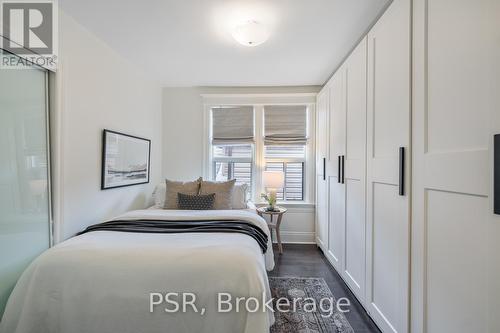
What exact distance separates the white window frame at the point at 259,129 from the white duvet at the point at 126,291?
7.55ft

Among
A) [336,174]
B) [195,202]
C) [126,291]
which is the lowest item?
[126,291]

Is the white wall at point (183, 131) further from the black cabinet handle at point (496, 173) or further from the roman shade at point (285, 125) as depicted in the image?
the black cabinet handle at point (496, 173)

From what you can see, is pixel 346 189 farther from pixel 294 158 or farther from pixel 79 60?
pixel 79 60

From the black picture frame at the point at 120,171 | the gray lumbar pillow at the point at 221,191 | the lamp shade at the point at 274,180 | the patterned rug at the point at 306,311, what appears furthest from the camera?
the lamp shade at the point at 274,180

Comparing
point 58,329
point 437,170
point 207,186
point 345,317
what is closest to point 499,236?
point 437,170

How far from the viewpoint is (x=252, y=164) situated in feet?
12.3

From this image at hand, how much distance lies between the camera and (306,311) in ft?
6.45

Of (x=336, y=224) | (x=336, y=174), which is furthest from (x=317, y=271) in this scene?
(x=336, y=174)

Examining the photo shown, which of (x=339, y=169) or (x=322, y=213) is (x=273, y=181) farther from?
(x=339, y=169)

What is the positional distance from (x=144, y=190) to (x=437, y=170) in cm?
321

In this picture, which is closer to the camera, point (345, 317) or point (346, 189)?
point (345, 317)

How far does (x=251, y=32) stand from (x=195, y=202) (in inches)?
76.5

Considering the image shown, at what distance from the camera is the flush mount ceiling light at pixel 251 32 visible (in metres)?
1.96

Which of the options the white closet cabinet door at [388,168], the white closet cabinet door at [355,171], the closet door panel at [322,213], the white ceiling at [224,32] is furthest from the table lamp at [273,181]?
the white closet cabinet door at [388,168]
